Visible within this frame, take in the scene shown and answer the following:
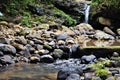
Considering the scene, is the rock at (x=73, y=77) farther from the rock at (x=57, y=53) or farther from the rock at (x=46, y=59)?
the rock at (x=57, y=53)

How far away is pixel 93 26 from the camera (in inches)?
798

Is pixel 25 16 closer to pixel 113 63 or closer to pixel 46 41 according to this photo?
pixel 46 41

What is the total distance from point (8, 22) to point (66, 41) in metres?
4.02

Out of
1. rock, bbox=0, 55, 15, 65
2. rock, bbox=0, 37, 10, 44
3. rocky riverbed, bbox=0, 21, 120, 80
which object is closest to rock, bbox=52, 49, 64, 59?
rocky riverbed, bbox=0, 21, 120, 80

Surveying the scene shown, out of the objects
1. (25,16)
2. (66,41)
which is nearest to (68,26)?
(25,16)

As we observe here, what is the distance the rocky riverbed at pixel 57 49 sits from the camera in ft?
33.0

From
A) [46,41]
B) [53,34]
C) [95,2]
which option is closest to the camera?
[46,41]

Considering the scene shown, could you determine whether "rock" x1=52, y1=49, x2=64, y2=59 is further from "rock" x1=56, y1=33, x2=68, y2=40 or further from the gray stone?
the gray stone

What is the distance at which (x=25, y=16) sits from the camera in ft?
64.2

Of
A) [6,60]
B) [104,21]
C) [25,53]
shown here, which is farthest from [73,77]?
[104,21]

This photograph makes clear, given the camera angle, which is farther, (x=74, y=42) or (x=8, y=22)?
(x=8, y=22)

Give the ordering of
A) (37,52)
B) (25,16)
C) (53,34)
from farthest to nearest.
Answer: (25,16) < (53,34) < (37,52)

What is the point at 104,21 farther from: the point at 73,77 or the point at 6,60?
the point at 73,77

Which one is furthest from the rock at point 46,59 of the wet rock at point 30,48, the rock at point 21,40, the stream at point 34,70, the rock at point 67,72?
the rock at point 67,72
